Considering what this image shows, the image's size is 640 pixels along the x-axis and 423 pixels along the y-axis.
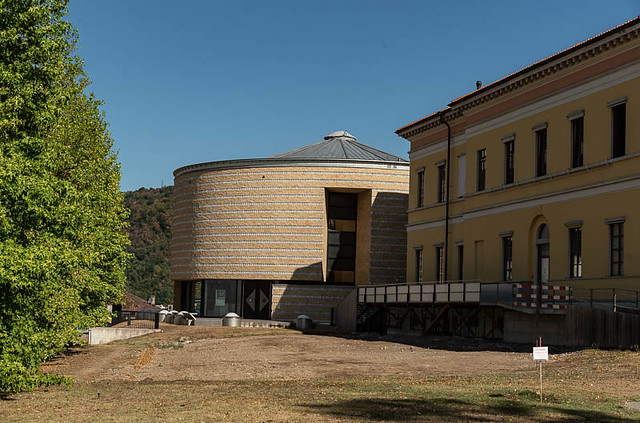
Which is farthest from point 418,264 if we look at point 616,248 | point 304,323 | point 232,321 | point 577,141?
point 616,248

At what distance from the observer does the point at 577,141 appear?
35.8 metres

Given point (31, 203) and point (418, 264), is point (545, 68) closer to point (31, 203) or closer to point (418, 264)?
point (418, 264)

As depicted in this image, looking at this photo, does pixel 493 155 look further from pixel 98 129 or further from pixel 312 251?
pixel 312 251

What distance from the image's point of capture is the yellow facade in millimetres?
32469

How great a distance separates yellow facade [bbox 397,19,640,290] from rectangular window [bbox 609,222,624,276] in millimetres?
38

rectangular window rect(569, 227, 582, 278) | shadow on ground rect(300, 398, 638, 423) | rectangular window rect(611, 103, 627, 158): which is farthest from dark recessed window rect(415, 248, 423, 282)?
shadow on ground rect(300, 398, 638, 423)

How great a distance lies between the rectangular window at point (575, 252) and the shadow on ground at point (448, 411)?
18927mm

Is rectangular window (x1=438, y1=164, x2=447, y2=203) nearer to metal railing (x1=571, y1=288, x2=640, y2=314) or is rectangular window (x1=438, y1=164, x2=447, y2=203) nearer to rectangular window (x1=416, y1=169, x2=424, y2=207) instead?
rectangular window (x1=416, y1=169, x2=424, y2=207)

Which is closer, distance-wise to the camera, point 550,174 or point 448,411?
point 448,411

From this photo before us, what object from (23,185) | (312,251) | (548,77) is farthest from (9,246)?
(312,251)

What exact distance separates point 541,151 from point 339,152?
100 feet

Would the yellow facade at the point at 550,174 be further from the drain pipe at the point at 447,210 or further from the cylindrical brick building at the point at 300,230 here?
the cylindrical brick building at the point at 300,230

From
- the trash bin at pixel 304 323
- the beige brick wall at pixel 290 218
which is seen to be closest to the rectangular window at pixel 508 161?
the trash bin at pixel 304 323

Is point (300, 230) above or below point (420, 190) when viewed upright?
below
